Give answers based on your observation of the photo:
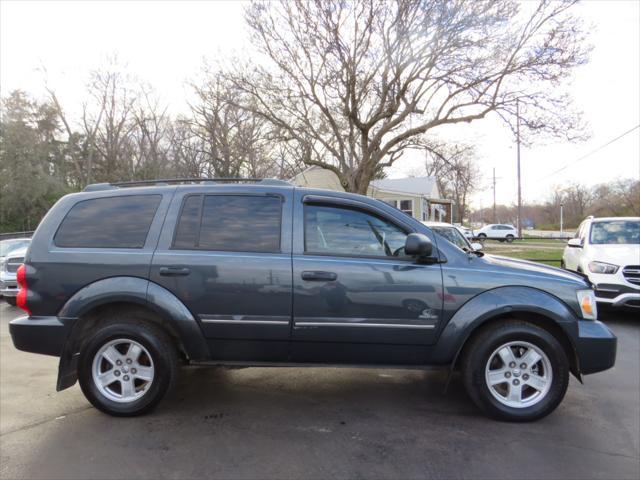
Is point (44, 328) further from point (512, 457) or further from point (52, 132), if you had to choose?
point (52, 132)

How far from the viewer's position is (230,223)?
3.59m

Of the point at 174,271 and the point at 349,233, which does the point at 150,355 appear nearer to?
the point at 174,271

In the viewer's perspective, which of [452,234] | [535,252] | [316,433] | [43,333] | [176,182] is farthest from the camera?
[535,252]

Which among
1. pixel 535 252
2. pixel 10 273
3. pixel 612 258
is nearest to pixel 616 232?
pixel 612 258

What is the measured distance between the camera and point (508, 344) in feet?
11.2

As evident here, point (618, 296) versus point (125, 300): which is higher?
point (125, 300)

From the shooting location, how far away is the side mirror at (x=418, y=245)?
3.25m

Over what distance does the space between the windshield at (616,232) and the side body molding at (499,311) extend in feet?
17.3

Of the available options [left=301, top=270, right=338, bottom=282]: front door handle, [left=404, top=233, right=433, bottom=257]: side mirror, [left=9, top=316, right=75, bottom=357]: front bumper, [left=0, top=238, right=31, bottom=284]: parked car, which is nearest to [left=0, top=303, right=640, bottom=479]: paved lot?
[left=9, top=316, right=75, bottom=357]: front bumper

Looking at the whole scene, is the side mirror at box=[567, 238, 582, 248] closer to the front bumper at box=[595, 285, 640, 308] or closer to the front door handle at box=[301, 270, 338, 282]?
the front bumper at box=[595, 285, 640, 308]

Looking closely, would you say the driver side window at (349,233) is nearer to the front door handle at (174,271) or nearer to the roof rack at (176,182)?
the roof rack at (176,182)

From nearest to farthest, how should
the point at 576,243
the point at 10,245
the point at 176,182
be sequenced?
the point at 176,182, the point at 576,243, the point at 10,245

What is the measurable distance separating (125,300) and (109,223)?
2.36 feet

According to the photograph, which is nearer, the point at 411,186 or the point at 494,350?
the point at 494,350
